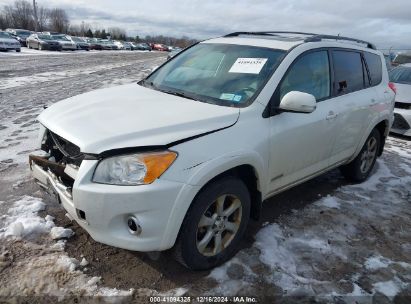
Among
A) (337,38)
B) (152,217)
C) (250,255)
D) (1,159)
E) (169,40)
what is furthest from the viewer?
(169,40)

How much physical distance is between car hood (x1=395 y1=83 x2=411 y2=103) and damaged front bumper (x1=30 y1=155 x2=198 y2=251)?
7.16 m

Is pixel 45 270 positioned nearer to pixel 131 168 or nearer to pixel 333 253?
pixel 131 168

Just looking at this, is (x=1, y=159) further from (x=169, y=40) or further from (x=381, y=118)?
(x=169, y=40)

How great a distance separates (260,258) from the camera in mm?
3342

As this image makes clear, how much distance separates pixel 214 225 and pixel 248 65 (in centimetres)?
150

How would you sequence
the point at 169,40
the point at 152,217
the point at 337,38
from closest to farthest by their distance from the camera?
the point at 152,217
the point at 337,38
the point at 169,40

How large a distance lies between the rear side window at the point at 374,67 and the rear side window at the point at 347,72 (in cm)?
26

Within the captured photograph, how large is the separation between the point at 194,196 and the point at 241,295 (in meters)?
0.85

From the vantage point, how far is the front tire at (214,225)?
280 centimetres

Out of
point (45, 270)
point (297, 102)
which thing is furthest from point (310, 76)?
point (45, 270)

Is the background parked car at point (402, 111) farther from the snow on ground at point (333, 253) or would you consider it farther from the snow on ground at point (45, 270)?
the snow on ground at point (45, 270)

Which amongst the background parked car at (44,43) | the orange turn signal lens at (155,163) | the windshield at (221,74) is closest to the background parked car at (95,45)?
the background parked car at (44,43)

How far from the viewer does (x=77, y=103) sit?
11.4ft

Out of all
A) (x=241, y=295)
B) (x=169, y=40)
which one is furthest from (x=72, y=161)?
(x=169, y=40)
